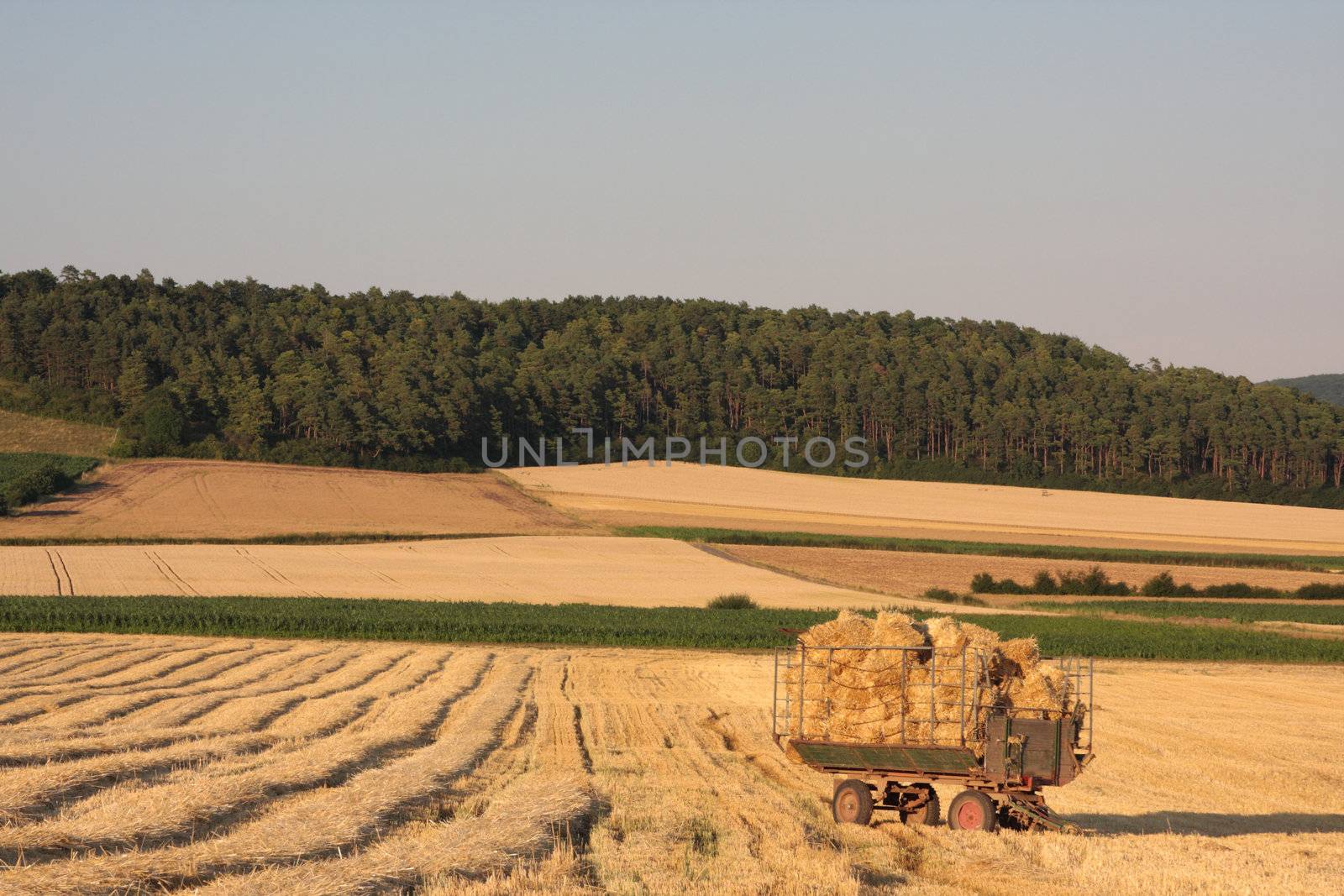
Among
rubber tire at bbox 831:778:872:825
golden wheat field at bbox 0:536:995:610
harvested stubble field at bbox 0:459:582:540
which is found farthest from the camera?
harvested stubble field at bbox 0:459:582:540

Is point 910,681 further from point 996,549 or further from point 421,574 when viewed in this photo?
point 996,549

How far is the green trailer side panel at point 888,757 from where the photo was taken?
49.0 feet

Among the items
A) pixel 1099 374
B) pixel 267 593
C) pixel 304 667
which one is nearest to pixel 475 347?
pixel 1099 374

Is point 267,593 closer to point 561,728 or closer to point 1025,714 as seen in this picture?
point 561,728

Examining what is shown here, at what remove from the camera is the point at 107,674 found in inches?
1092

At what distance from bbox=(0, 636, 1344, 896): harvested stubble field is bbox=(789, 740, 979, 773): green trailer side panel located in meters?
0.74

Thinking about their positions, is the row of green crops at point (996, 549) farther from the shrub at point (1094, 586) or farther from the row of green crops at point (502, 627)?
the row of green crops at point (502, 627)

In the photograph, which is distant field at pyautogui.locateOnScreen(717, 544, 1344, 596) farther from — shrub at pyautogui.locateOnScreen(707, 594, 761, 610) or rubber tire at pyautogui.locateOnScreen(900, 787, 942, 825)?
rubber tire at pyautogui.locateOnScreen(900, 787, 942, 825)

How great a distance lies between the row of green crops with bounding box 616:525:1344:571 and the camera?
72.5m

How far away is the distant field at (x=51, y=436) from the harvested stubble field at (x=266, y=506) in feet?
24.6

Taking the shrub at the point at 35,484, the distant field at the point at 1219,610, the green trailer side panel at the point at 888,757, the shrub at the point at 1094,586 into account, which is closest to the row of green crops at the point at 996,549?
the shrub at the point at 1094,586

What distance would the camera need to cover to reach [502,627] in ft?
140

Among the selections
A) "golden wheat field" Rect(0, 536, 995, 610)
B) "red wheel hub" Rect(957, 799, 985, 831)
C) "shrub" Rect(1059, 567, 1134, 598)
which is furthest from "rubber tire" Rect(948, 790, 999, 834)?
"shrub" Rect(1059, 567, 1134, 598)

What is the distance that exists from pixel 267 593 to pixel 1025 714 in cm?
4044
